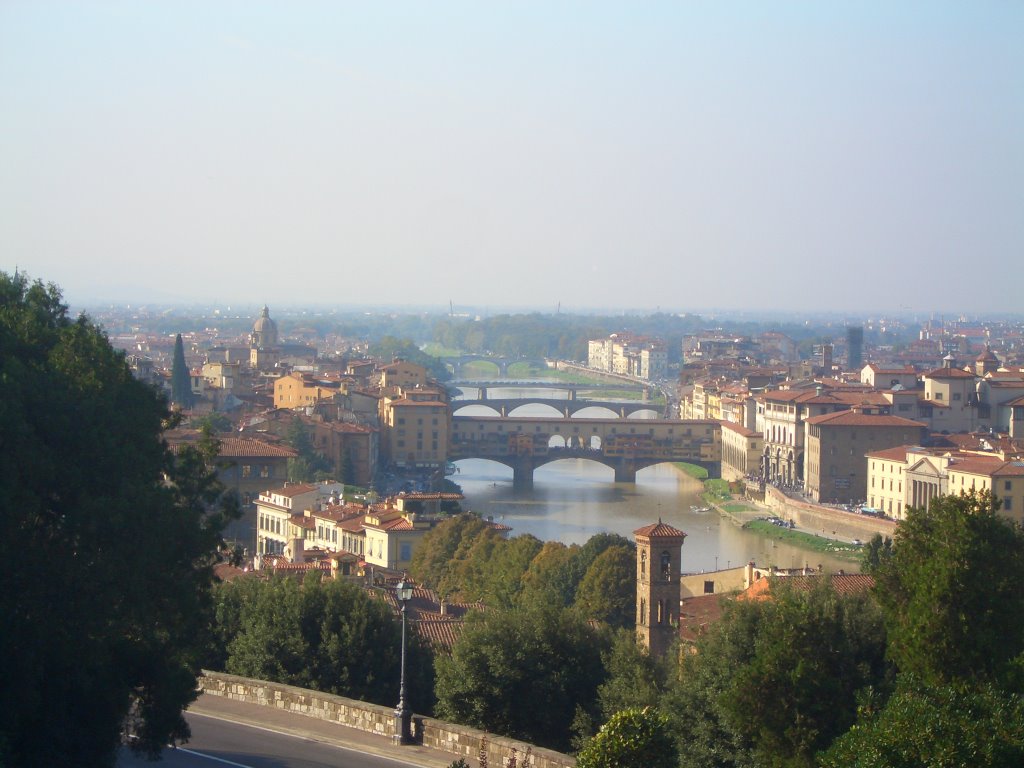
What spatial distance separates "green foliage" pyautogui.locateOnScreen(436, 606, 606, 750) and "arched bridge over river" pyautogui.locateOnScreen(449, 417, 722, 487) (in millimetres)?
22676

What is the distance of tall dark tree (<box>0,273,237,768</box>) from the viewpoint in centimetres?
496

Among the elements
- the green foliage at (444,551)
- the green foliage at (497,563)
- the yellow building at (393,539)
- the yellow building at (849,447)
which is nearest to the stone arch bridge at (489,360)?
the yellow building at (849,447)

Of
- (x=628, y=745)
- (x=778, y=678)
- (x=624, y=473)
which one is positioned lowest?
(x=624, y=473)

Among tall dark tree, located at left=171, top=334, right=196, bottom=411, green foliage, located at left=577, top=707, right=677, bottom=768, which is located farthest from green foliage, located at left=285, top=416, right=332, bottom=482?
green foliage, located at left=577, top=707, right=677, bottom=768

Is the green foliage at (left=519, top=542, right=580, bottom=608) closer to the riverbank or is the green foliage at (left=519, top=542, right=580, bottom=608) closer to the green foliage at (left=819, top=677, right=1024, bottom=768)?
the riverbank

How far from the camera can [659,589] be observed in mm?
10383

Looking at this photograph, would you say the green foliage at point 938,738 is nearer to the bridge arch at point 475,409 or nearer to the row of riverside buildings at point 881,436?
the row of riverside buildings at point 881,436

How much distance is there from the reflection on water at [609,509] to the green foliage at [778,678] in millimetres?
12036

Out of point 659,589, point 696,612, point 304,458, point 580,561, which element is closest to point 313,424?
point 304,458

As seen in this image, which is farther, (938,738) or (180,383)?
(180,383)

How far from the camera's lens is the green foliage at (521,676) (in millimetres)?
6785

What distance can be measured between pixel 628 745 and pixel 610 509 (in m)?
21.0

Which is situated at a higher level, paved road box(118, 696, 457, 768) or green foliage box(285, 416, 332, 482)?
paved road box(118, 696, 457, 768)

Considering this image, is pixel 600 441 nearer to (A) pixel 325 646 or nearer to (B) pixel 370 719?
(A) pixel 325 646
